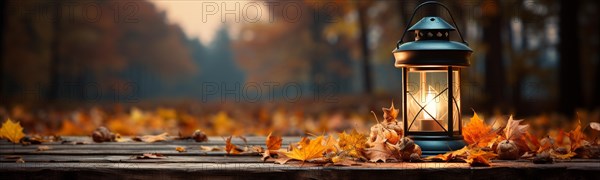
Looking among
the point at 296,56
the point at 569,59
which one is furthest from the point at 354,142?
the point at 296,56

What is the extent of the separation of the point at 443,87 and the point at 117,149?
1.78 meters

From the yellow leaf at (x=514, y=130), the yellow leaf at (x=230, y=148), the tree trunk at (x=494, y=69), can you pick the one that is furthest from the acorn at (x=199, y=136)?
the tree trunk at (x=494, y=69)

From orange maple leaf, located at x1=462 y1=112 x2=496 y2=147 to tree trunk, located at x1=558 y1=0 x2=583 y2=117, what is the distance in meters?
8.72

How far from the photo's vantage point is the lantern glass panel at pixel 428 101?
3.33 m

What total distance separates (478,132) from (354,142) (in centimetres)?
73

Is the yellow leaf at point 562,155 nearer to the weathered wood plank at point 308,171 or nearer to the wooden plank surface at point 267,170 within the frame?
the wooden plank surface at point 267,170

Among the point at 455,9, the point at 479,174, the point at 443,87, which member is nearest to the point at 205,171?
the point at 479,174

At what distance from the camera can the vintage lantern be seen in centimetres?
316

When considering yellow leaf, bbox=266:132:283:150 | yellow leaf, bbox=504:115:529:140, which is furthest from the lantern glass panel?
yellow leaf, bbox=266:132:283:150

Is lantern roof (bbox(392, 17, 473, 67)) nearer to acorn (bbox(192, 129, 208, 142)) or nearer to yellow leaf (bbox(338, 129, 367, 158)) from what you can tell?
yellow leaf (bbox(338, 129, 367, 158))

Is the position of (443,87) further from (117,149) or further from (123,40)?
(123,40)

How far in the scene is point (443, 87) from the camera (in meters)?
3.33

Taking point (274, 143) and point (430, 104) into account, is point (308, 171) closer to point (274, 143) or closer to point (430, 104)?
point (274, 143)

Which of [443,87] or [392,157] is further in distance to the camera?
[443,87]
